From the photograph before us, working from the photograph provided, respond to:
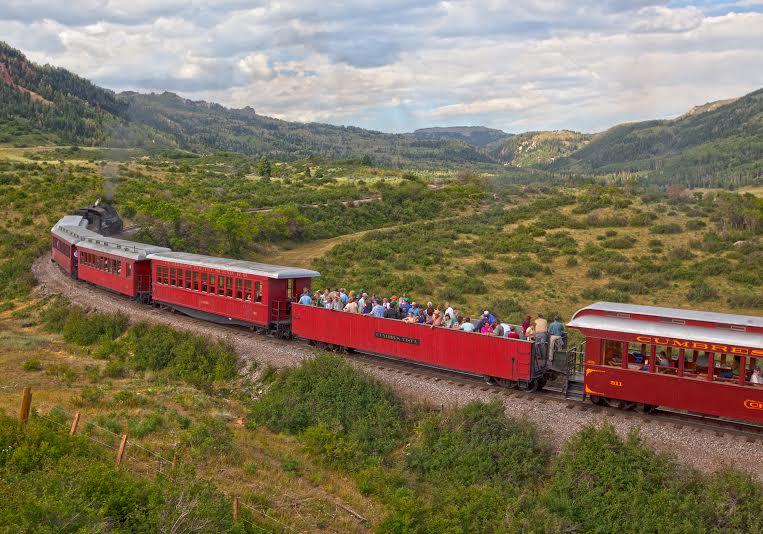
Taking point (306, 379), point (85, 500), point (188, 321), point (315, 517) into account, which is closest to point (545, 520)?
point (315, 517)

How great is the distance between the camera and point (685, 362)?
13.7 m

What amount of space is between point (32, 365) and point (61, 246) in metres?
18.3

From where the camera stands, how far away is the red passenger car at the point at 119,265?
2695 centimetres

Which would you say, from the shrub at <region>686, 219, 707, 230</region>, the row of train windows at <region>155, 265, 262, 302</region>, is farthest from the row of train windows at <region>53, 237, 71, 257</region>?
the shrub at <region>686, 219, 707, 230</region>

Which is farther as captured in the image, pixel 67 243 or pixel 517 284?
pixel 517 284

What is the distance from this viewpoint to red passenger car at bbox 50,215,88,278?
32.9 m

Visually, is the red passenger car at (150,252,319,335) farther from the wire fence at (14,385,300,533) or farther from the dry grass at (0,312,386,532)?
the wire fence at (14,385,300,533)

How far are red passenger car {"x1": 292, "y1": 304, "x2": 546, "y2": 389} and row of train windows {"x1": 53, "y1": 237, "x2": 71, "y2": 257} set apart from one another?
18.9m

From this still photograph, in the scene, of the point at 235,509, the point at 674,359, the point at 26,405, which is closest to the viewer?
the point at 235,509

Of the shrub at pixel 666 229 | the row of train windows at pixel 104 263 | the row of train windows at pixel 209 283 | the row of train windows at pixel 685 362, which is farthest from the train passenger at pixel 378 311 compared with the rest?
the shrub at pixel 666 229

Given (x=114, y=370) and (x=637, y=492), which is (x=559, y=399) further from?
(x=114, y=370)

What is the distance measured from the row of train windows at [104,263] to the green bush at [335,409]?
12.7 meters

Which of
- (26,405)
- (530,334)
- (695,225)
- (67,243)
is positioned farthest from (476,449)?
(695,225)

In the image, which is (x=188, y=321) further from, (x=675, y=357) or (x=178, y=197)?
(x=178, y=197)
